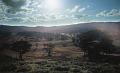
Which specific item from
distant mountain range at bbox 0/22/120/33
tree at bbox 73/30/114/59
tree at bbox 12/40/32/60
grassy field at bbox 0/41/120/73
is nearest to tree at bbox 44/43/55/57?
grassy field at bbox 0/41/120/73

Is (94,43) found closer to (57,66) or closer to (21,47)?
(57,66)

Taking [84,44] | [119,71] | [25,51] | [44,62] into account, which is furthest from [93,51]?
[25,51]

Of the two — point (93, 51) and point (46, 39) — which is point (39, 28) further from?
point (93, 51)

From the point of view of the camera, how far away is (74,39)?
12961mm

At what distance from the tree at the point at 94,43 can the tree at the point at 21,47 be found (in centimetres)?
263

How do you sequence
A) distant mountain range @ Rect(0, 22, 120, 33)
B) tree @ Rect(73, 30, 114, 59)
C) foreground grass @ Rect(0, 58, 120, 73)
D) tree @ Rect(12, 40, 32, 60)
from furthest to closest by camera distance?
distant mountain range @ Rect(0, 22, 120, 33) < tree @ Rect(12, 40, 32, 60) < tree @ Rect(73, 30, 114, 59) < foreground grass @ Rect(0, 58, 120, 73)

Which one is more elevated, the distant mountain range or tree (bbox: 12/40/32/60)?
the distant mountain range

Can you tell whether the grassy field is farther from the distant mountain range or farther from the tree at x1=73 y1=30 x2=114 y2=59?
the distant mountain range

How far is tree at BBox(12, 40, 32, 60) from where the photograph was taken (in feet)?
42.7

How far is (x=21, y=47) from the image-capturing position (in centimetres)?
1318

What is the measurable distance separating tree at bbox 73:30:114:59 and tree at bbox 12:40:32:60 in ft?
8.62

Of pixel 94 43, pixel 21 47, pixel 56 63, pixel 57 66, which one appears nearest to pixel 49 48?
pixel 56 63

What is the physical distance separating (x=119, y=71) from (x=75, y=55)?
2.40 m

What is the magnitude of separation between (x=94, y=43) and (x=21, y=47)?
4.05 meters
